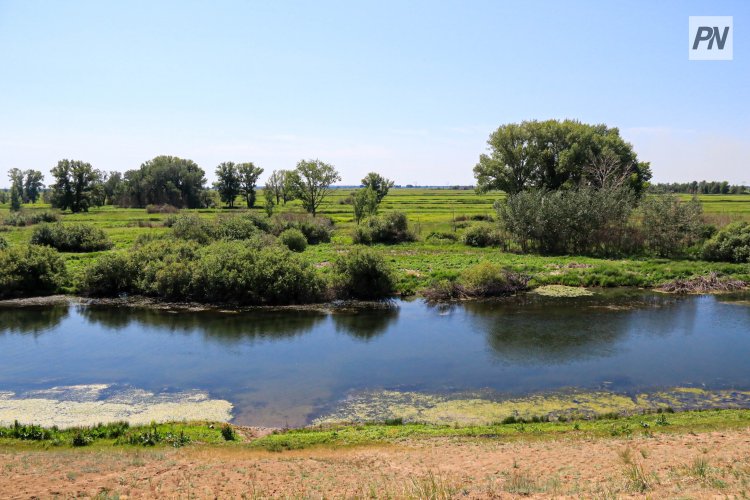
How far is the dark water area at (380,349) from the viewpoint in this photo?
24.8m

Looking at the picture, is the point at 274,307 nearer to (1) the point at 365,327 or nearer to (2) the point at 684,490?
(1) the point at 365,327

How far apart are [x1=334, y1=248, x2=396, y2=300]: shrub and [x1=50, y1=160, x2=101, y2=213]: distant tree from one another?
3133 inches

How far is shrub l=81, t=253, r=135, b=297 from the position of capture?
1702 inches

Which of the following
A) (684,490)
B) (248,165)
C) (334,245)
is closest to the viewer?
(684,490)

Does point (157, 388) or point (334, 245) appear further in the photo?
point (334, 245)

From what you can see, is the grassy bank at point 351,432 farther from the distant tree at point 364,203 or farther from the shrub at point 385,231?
the distant tree at point 364,203

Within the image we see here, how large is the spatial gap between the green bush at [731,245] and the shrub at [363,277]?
1266 inches

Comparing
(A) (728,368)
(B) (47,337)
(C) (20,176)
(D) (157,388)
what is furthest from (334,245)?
(C) (20,176)

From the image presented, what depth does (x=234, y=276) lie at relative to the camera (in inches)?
1572

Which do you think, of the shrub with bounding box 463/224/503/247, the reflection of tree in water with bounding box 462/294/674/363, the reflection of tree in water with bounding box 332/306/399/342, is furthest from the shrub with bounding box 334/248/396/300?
the shrub with bounding box 463/224/503/247

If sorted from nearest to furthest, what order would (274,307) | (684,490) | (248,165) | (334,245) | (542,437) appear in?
(684,490), (542,437), (274,307), (334,245), (248,165)

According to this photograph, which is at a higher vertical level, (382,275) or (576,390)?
(382,275)

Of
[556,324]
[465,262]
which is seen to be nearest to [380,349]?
[556,324]

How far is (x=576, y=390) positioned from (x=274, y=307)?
76.1ft
